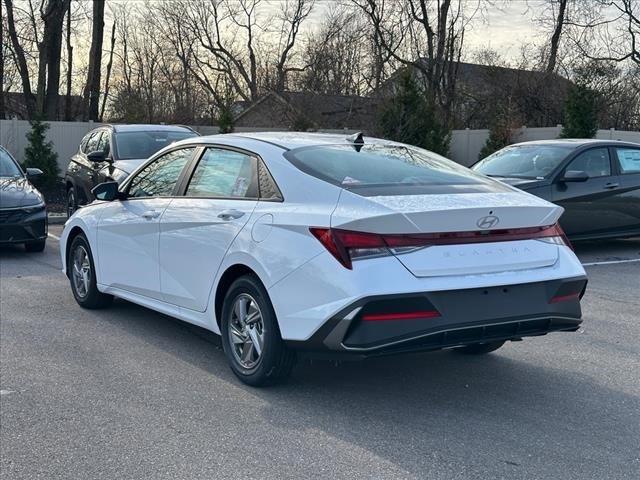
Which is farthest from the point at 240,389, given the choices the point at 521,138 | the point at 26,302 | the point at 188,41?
the point at 188,41

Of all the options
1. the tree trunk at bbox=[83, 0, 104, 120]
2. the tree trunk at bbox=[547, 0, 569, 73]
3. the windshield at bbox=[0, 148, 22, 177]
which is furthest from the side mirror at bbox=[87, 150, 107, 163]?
the tree trunk at bbox=[547, 0, 569, 73]

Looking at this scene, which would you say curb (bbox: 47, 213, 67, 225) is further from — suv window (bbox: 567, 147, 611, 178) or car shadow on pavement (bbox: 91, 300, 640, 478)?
car shadow on pavement (bbox: 91, 300, 640, 478)

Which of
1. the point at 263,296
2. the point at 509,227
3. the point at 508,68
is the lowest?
the point at 263,296

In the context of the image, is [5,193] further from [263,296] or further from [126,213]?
[263,296]

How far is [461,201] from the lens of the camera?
450 centimetres

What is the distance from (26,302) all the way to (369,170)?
423cm

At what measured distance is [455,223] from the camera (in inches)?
170

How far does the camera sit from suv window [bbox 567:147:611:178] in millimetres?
10828

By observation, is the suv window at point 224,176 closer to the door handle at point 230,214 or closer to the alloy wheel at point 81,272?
the door handle at point 230,214

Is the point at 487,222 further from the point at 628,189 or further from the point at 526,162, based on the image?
the point at 628,189

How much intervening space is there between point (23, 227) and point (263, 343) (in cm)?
678

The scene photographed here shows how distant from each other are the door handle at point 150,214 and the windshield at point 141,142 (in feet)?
20.6

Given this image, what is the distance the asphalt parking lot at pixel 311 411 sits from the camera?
3.86m

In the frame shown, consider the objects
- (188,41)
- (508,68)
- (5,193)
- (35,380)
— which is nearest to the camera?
(35,380)
